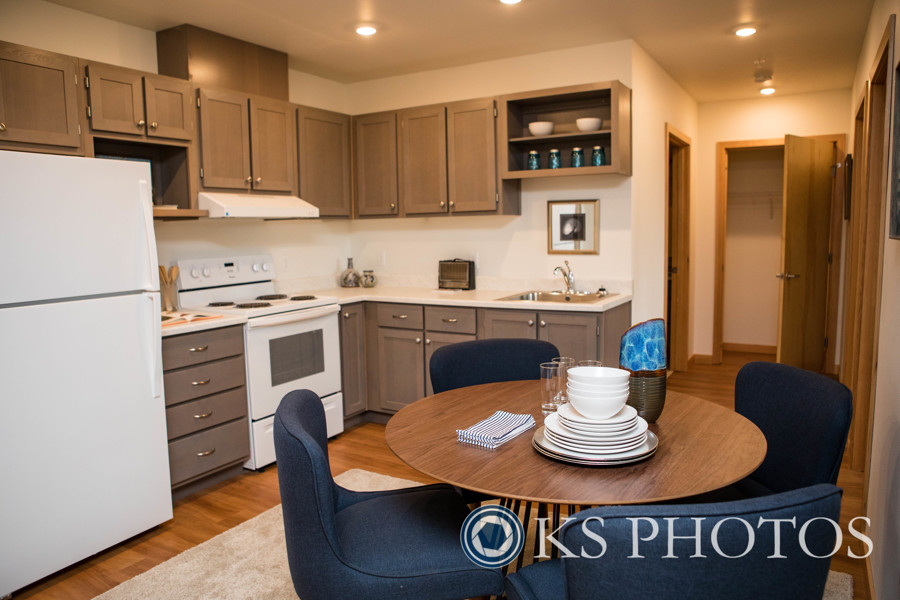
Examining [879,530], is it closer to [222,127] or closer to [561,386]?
[561,386]

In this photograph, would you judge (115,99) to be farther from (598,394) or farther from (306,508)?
(598,394)

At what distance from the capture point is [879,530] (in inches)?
80.1

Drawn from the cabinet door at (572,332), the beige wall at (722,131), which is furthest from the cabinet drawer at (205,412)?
the beige wall at (722,131)

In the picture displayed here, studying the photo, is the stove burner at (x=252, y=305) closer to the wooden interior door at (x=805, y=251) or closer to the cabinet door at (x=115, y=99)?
the cabinet door at (x=115, y=99)

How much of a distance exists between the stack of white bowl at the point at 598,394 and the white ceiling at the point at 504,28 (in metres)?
2.49

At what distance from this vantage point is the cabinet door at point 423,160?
14.2 feet

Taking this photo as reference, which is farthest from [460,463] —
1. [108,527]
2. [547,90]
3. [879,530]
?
[547,90]

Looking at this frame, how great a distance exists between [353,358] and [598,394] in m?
2.95

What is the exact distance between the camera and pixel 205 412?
3.21 meters

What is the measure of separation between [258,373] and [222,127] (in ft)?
4.68

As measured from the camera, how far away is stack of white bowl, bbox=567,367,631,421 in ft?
4.91

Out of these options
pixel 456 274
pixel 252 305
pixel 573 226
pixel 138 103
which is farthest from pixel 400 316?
pixel 138 103

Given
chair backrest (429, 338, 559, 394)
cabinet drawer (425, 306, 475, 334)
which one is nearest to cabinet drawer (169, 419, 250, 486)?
cabinet drawer (425, 306, 475, 334)

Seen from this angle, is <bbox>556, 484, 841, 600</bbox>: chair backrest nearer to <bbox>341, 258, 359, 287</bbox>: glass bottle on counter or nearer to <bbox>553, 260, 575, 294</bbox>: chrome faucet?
<bbox>553, 260, 575, 294</bbox>: chrome faucet
